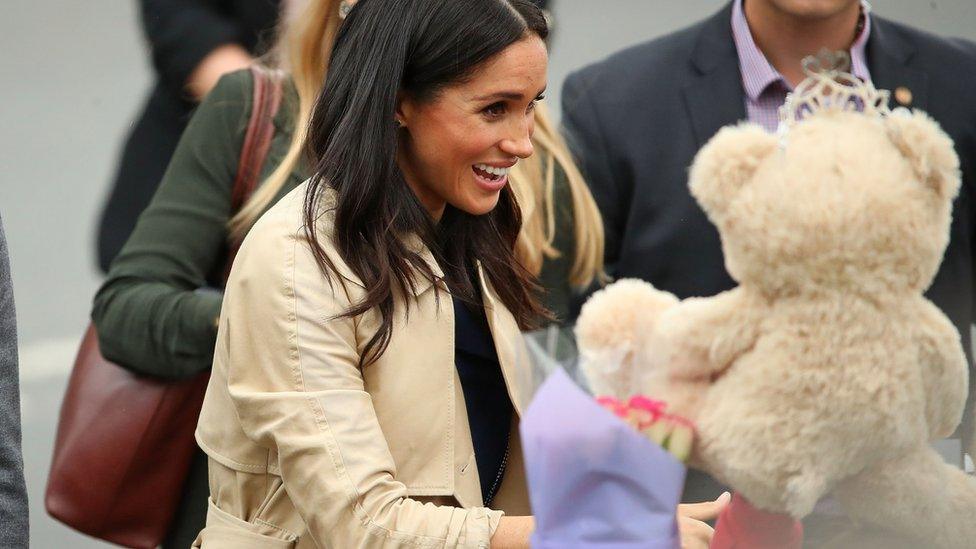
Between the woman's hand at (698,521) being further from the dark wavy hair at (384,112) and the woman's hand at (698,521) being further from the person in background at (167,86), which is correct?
the person in background at (167,86)

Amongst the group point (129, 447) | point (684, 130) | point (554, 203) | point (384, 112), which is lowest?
point (129, 447)

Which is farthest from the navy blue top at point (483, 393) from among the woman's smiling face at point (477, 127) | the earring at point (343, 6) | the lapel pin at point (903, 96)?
A: the lapel pin at point (903, 96)

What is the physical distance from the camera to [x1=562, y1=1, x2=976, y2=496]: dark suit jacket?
271 centimetres

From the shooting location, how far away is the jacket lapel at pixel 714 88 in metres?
2.75

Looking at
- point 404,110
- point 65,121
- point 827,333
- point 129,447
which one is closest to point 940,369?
point 827,333

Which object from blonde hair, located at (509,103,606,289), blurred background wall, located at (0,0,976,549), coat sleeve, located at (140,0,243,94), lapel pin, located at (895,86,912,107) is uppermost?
coat sleeve, located at (140,0,243,94)

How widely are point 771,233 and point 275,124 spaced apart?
59.1 inches

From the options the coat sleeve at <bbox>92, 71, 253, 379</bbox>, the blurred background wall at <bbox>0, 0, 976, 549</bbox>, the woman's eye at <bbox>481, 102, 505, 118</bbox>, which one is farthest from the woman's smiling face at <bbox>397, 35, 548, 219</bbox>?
the blurred background wall at <bbox>0, 0, 976, 549</bbox>

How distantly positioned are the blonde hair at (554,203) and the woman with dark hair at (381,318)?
649mm

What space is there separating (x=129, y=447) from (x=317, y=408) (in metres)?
0.93

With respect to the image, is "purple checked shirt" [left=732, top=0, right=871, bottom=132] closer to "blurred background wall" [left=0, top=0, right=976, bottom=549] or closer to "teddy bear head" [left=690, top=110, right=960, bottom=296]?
"teddy bear head" [left=690, top=110, right=960, bottom=296]

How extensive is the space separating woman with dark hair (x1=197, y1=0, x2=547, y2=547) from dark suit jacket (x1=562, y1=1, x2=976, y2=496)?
715 millimetres

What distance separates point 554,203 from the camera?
2828mm

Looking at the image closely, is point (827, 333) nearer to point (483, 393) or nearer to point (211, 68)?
point (483, 393)
